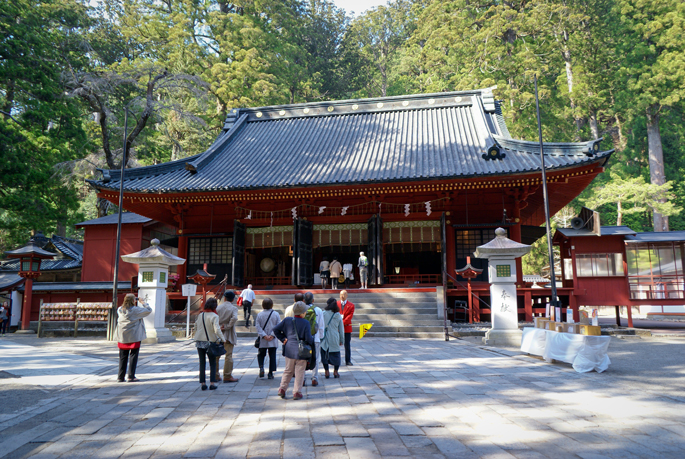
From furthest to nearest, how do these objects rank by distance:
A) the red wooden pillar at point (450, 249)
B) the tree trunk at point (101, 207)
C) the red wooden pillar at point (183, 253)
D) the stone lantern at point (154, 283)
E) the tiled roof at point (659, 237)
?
the tree trunk at point (101, 207), the red wooden pillar at point (183, 253), the red wooden pillar at point (450, 249), the tiled roof at point (659, 237), the stone lantern at point (154, 283)

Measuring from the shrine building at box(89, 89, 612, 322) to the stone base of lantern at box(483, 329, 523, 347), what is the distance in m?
4.14

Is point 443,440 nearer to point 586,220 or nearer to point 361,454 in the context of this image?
point 361,454

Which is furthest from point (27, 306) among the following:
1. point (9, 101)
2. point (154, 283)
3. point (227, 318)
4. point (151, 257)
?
point (227, 318)

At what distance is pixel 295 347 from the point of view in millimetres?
5922

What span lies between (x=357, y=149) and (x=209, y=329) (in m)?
15.0

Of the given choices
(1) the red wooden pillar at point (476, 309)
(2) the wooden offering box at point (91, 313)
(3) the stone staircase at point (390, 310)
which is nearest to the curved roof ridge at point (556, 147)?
(1) the red wooden pillar at point (476, 309)

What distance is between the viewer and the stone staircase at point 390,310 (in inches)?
542

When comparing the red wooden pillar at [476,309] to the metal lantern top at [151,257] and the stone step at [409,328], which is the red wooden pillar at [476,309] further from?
the metal lantern top at [151,257]

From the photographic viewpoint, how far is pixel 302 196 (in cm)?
1789

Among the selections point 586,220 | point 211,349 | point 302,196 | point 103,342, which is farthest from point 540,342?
point 103,342

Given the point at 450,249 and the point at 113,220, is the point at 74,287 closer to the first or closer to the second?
the point at 113,220

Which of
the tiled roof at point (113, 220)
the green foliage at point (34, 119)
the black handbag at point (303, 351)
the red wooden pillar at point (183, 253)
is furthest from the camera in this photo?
the tiled roof at point (113, 220)

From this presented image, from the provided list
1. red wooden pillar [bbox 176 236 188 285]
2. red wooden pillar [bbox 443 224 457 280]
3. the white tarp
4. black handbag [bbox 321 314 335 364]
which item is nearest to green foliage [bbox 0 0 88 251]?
red wooden pillar [bbox 176 236 188 285]

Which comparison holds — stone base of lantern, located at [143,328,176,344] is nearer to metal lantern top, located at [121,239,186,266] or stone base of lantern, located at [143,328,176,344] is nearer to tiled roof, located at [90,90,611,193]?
metal lantern top, located at [121,239,186,266]
